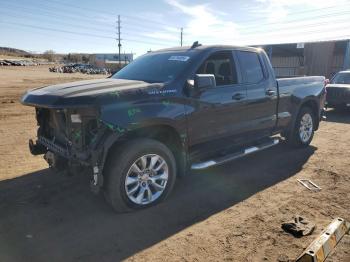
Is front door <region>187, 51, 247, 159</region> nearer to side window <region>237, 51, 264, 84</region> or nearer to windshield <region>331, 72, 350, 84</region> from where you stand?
side window <region>237, 51, 264, 84</region>

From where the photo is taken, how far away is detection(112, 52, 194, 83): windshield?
4.66 metres

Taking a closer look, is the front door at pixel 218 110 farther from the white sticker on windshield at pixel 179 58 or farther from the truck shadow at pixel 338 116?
the truck shadow at pixel 338 116

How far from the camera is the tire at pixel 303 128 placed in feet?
22.5

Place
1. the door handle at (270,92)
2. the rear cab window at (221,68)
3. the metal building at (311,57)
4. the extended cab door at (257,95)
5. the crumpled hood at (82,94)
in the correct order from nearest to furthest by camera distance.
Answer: the crumpled hood at (82,94) < the rear cab window at (221,68) < the extended cab door at (257,95) < the door handle at (270,92) < the metal building at (311,57)

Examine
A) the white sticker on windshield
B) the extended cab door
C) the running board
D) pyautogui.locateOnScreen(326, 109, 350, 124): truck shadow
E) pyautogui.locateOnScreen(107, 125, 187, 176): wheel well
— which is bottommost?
pyautogui.locateOnScreen(326, 109, 350, 124): truck shadow

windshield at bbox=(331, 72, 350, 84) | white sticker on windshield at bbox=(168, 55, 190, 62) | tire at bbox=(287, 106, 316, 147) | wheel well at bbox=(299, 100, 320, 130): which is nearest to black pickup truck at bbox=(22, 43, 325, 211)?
white sticker on windshield at bbox=(168, 55, 190, 62)

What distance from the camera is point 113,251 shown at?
3410 millimetres

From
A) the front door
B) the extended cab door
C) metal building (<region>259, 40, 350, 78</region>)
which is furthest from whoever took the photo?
metal building (<region>259, 40, 350, 78</region>)

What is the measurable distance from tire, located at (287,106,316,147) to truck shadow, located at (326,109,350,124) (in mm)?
4082

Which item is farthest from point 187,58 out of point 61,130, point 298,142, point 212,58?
point 298,142

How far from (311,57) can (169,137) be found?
22.7 meters

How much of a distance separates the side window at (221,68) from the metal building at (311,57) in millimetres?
17996

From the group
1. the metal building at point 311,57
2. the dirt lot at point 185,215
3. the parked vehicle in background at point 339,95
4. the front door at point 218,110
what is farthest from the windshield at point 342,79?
the metal building at point 311,57

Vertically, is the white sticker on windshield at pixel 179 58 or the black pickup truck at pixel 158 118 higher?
the white sticker on windshield at pixel 179 58
